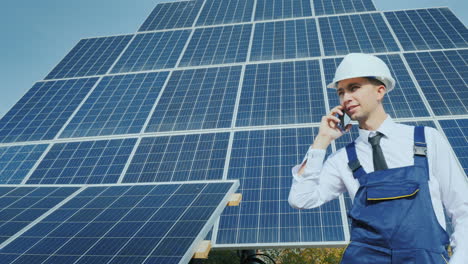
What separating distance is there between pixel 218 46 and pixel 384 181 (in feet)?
44.1

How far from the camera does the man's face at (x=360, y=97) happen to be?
2203mm

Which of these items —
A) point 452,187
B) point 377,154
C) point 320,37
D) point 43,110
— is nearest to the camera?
point 452,187

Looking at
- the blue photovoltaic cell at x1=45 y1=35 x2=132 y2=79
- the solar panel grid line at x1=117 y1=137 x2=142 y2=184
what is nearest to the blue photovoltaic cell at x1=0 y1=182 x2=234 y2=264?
the solar panel grid line at x1=117 y1=137 x2=142 y2=184

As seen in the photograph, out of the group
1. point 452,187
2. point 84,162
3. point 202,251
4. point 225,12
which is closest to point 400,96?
point 202,251

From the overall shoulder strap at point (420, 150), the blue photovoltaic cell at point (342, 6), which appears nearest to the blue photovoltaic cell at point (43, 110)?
the overall shoulder strap at point (420, 150)

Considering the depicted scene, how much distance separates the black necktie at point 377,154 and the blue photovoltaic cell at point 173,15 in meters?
16.8

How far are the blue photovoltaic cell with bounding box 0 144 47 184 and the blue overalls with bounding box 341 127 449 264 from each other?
10.4m

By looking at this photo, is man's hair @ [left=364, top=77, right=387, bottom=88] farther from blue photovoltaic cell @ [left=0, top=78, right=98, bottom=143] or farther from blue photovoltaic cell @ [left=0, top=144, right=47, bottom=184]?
blue photovoltaic cell @ [left=0, top=78, right=98, bottom=143]

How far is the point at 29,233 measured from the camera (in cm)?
554

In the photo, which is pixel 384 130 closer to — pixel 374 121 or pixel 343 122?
pixel 374 121

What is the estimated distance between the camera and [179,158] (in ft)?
29.8

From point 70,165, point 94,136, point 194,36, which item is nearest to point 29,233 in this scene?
point 70,165

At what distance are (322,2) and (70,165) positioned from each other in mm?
15323

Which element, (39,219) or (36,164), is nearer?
(39,219)
